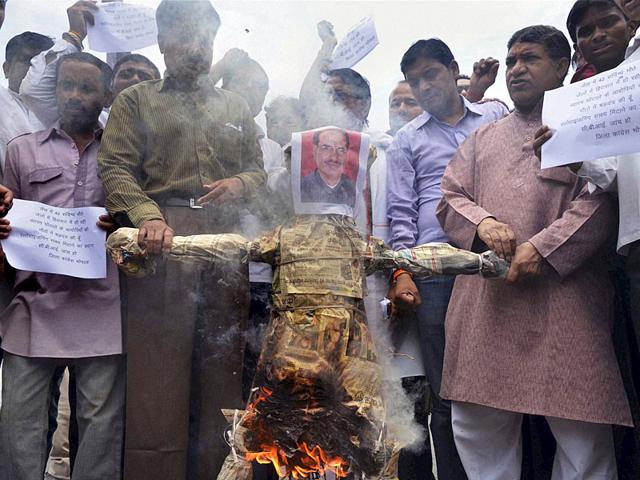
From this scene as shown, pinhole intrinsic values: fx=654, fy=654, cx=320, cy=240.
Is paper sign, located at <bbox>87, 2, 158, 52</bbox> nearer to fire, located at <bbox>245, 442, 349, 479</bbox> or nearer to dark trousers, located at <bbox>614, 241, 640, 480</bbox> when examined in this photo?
fire, located at <bbox>245, 442, 349, 479</bbox>

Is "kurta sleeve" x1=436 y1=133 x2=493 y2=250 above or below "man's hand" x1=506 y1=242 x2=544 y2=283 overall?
above

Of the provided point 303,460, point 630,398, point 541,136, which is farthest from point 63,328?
point 630,398

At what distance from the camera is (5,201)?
11.0 ft

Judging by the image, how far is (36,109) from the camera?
13.1 ft

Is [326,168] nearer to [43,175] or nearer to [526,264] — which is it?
[526,264]

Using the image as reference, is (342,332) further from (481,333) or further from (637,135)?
(637,135)

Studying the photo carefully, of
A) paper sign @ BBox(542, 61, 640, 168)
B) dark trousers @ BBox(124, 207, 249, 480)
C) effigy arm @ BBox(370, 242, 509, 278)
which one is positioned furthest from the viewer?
dark trousers @ BBox(124, 207, 249, 480)

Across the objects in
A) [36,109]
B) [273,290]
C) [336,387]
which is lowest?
[336,387]

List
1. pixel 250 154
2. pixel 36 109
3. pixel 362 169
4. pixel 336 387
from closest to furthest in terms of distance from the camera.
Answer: pixel 336 387
pixel 362 169
pixel 250 154
pixel 36 109

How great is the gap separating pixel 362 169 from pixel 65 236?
1595mm

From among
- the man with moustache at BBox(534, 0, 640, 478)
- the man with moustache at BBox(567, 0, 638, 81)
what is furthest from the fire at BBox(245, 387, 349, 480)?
the man with moustache at BBox(567, 0, 638, 81)

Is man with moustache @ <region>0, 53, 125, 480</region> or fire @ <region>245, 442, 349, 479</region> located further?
man with moustache @ <region>0, 53, 125, 480</region>

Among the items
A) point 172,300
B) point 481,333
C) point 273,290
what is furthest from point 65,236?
point 481,333

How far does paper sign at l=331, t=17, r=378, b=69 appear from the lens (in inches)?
160
